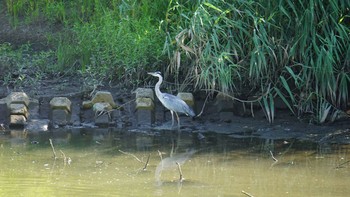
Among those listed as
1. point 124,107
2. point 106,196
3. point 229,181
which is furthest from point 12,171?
point 124,107

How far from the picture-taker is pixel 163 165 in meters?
8.81

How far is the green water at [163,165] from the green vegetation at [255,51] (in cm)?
89

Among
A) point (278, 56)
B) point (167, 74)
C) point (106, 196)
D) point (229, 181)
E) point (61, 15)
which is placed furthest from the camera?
point (61, 15)

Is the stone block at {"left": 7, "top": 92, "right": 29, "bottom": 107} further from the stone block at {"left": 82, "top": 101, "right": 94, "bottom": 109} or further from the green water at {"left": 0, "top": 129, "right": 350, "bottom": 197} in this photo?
the stone block at {"left": 82, "top": 101, "right": 94, "bottom": 109}

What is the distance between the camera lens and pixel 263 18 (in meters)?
10.8

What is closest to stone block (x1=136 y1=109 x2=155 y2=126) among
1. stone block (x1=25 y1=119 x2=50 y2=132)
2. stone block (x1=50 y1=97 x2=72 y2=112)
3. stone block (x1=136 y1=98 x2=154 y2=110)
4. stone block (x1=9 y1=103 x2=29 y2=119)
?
stone block (x1=136 y1=98 x2=154 y2=110)

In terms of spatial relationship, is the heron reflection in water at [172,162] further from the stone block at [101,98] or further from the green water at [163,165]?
the stone block at [101,98]

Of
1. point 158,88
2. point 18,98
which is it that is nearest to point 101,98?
point 158,88

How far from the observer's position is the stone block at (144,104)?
36.3 ft

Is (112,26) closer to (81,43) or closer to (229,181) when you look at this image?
(81,43)

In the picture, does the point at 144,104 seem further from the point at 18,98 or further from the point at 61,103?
the point at 18,98

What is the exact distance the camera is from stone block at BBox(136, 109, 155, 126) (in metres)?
11.0

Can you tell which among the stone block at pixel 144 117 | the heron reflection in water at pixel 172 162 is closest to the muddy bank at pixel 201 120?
the stone block at pixel 144 117

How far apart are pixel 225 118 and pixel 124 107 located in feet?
4.39
